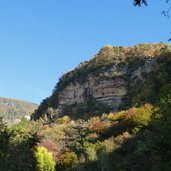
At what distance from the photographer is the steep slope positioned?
130 meters

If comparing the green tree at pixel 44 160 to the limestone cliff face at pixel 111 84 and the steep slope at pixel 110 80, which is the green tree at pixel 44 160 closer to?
the steep slope at pixel 110 80

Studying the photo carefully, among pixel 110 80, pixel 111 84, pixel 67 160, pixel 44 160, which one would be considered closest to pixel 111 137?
pixel 67 160

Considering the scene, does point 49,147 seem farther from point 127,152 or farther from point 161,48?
point 161,48

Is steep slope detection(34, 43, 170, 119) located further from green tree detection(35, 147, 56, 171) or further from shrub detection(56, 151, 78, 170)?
green tree detection(35, 147, 56, 171)

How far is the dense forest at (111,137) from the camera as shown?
40375 millimetres

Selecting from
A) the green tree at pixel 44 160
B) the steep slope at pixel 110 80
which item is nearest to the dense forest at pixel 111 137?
the green tree at pixel 44 160

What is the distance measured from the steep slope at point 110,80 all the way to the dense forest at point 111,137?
1.26 ft

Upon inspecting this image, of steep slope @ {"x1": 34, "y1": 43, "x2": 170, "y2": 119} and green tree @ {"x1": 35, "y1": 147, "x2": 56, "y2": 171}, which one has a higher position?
steep slope @ {"x1": 34, "y1": 43, "x2": 170, "y2": 119}

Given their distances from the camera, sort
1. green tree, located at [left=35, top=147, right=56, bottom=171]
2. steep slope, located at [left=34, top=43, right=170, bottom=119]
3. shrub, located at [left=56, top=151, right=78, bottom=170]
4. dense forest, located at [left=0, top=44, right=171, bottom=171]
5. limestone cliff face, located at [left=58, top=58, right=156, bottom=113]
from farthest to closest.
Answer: limestone cliff face, located at [left=58, top=58, right=156, bottom=113] < steep slope, located at [left=34, top=43, right=170, bottom=119] < shrub, located at [left=56, top=151, right=78, bottom=170] < green tree, located at [left=35, top=147, right=56, bottom=171] < dense forest, located at [left=0, top=44, right=171, bottom=171]

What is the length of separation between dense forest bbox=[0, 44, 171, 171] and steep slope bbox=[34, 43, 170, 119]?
0.38m

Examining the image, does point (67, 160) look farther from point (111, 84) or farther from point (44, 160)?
point (111, 84)

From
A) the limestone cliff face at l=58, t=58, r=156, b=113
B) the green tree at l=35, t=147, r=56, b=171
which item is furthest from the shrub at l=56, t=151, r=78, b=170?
the limestone cliff face at l=58, t=58, r=156, b=113

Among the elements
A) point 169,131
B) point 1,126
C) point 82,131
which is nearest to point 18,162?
point 1,126

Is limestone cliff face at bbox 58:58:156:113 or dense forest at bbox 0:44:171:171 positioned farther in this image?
limestone cliff face at bbox 58:58:156:113
